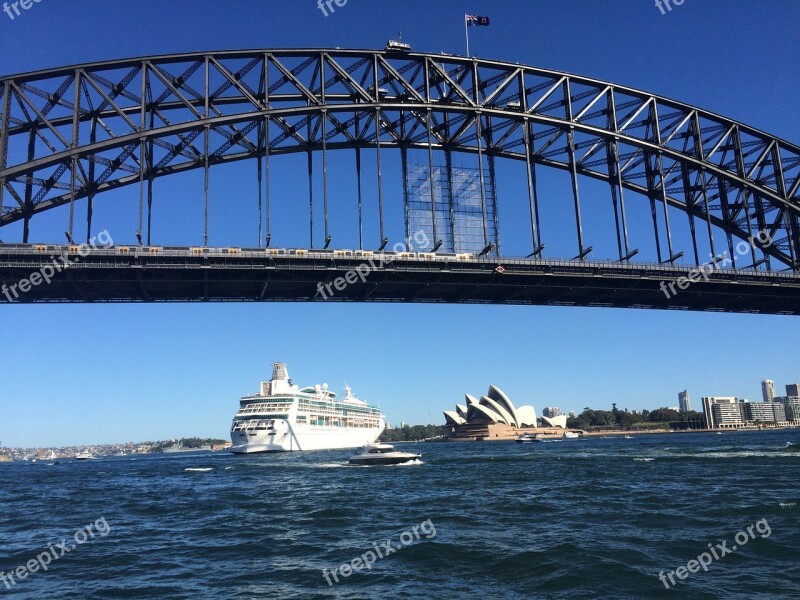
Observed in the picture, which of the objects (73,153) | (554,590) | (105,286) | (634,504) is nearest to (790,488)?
(634,504)

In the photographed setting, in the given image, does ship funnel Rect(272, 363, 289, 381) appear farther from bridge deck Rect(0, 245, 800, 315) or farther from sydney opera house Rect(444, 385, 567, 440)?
sydney opera house Rect(444, 385, 567, 440)

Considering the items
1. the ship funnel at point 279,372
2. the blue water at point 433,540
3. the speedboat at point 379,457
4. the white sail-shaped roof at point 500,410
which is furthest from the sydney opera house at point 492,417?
the blue water at point 433,540

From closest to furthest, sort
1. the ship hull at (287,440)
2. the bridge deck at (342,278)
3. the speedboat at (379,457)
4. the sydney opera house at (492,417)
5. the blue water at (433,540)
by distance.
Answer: the blue water at (433,540), the bridge deck at (342,278), the speedboat at (379,457), the ship hull at (287,440), the sydney opera house at (492,417)

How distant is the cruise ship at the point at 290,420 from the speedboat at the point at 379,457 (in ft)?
127

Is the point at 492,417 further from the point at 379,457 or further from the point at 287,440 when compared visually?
the point at 379,457

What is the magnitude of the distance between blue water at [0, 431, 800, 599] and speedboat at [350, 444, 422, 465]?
74.0ft

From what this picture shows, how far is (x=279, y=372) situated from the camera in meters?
113

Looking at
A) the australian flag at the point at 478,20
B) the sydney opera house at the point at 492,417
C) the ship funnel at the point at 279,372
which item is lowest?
the sydney opera house at the point at 492,417

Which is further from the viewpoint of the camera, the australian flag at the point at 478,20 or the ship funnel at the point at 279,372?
the ship funnel at the point at 279,372

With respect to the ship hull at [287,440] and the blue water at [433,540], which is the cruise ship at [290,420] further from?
the blue water at [433,540]

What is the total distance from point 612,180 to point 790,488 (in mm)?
40484

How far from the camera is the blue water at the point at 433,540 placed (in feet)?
50.6

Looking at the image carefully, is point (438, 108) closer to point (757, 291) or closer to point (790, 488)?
point (757, 291)

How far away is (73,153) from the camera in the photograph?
1887 inches
